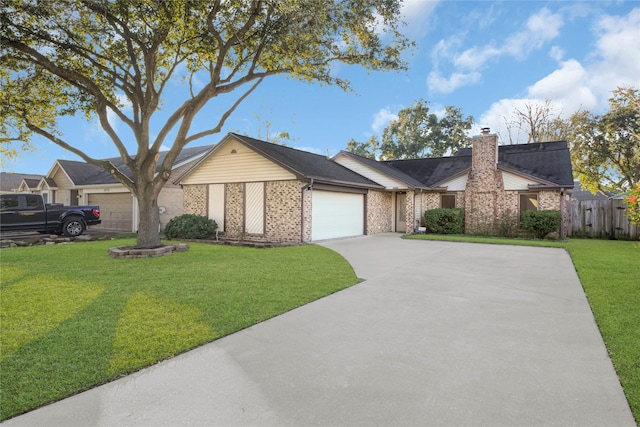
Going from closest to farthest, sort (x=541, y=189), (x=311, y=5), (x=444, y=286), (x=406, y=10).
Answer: (x=444, y=286)
(x=311, y=5)
(x=406, y=10)
(x=541, y=189)

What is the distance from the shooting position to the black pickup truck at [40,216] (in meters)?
14.1

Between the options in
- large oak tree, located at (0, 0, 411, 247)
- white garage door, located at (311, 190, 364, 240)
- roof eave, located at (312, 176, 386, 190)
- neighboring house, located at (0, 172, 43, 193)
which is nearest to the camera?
large oak tree, located at (0, 0, 411, 247)

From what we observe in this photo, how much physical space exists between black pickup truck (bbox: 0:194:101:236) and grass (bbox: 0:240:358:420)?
6.27 metres

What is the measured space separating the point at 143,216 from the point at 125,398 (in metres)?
9.45

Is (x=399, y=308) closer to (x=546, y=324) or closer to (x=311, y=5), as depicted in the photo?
(x=546, y=324)

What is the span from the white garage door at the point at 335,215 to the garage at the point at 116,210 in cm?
1193

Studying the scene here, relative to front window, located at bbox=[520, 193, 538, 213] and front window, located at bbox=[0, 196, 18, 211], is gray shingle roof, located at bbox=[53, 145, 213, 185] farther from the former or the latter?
front window, located at bbox=[520, 193, 538, 213]

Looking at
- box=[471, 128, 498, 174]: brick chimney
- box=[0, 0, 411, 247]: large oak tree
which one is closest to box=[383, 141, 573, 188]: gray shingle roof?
box=[471, 128, 498, 174]: brick chimney

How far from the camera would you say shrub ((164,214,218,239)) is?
608 inches

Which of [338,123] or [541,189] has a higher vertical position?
[338,123]

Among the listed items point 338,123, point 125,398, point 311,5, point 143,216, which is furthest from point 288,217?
point 338,123

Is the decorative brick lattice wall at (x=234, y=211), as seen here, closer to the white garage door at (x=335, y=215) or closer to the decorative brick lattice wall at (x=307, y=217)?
the decorative brick lattice wall at (x=307, y=217)

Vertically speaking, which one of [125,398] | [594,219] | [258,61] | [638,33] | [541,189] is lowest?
[125,398]

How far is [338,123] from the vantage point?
3272 centimetres
